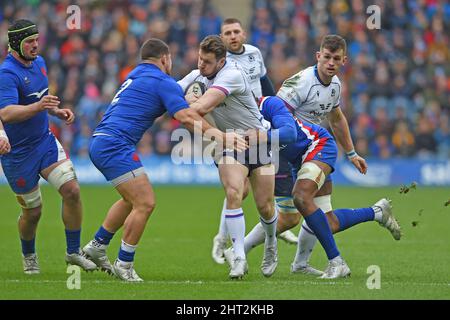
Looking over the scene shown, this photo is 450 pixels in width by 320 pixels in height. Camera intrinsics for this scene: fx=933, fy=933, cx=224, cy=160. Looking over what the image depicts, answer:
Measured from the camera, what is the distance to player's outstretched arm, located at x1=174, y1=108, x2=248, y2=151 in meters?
9.36

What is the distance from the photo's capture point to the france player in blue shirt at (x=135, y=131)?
31.0 ft

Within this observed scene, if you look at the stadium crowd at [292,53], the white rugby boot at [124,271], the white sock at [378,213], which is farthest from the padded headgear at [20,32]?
the stadium crowd at [292,53]

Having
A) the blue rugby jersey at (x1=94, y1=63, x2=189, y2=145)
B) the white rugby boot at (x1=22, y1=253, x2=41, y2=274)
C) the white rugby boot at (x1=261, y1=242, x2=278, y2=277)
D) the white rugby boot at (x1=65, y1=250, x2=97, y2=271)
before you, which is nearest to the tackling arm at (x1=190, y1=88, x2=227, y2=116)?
the blue rugby jersey at (x1=94, y1=63, x2=189, y2=145)

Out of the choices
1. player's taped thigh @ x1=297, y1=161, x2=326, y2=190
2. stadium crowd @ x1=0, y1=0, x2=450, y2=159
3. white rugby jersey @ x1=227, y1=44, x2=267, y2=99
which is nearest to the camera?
player's taped thigh @ x1=297, y1=161, x2=326, y2=190

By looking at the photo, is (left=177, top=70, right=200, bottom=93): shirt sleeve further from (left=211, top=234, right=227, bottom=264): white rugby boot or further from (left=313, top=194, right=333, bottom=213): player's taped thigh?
(left=211, top=234, right=227, bottom=264): white rugby boot

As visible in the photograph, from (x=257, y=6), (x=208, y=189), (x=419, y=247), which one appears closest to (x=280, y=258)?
(x=419, y=247)

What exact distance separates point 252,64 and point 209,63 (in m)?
2.82

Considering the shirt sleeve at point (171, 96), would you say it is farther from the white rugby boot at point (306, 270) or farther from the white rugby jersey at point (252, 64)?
the white rugby jersey at point (252, 64)

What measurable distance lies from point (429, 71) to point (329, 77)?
18.3m

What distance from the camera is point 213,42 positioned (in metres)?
9.84

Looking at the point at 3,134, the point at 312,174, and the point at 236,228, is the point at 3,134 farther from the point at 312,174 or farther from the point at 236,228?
the point at 312,174

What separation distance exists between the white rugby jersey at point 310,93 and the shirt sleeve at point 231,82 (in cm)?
87

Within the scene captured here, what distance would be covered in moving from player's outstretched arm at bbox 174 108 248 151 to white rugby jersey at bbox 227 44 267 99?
306 cm

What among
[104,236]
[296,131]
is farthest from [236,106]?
[104,236]
